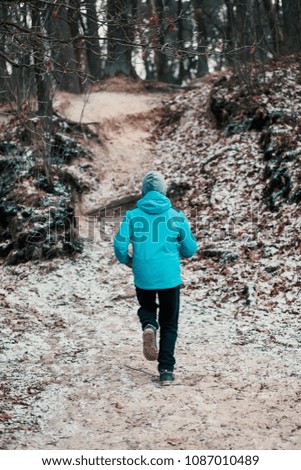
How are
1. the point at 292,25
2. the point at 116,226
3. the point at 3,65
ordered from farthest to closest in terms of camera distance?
the point at 292,25
the point at 116,226
the point at 3,65

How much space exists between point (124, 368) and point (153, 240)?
162cm


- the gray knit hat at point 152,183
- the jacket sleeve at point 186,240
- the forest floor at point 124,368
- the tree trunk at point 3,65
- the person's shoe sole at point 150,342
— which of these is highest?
the tree trunk at point 3,65

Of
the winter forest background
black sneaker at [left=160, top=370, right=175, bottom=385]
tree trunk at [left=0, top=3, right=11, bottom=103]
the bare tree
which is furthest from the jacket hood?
the bare tree

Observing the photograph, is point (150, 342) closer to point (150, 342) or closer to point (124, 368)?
point (150, 342)

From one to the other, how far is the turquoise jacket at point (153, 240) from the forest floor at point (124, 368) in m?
1.10

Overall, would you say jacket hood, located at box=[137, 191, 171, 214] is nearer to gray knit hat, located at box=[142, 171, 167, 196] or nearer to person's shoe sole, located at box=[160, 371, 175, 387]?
gray knit hat, located at box=[142, 171, 167, 196]

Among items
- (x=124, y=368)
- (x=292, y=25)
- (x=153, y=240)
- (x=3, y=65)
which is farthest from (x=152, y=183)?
(x=292, y=25)

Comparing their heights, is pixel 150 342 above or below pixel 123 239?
below

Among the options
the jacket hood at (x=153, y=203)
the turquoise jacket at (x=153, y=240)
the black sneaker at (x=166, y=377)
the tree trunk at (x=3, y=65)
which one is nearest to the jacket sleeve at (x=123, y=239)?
the turquoise jacket at (x=153, y=240)

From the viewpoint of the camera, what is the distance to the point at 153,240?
254 inches

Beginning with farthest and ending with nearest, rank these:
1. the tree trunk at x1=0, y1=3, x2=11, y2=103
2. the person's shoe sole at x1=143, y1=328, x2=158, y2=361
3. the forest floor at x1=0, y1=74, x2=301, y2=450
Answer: the tree trunk at x1=0, y1=3, x2=11, y2=103, the person's shoe sole at x1=143, y1=328, x2=158, y2=361, the forest floor at x1=0, y1=74, x2=301, y2=450

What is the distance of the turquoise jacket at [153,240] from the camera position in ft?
21.0

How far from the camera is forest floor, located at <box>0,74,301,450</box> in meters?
5.34

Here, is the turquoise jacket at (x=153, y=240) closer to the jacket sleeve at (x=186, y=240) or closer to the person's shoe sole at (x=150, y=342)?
the jacket sleeve at (x=186, y=240)
